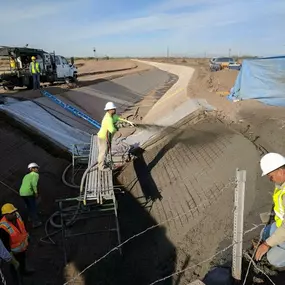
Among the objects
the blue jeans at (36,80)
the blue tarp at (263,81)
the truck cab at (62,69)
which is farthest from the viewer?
the truck cab at (62,69)

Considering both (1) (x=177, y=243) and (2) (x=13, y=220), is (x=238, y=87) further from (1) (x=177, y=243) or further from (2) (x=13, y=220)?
(2) (x=13, y=220)

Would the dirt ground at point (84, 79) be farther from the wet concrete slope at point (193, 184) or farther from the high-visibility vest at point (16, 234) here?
the high-visibility vest at point (16, 234)

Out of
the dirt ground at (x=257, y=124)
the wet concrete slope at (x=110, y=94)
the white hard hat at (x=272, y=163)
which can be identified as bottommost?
the wet concrete slope at (x=110, y=94)

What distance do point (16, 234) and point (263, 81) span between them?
1309 centimetres

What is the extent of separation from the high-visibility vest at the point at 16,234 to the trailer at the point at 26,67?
61.5ft

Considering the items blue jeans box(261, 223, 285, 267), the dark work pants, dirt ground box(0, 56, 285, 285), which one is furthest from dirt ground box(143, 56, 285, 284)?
the dark work pants

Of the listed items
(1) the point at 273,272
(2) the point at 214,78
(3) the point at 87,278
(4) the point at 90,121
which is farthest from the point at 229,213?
(2) the point at 214,78

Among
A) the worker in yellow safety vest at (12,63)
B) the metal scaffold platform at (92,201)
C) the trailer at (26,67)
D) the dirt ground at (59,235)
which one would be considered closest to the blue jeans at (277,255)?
the dirt ground at (59,235)

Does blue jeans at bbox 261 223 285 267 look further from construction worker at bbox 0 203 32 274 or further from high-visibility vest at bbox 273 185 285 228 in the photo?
construction worker at bbox 0 203 32 274

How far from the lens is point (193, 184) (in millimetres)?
9328

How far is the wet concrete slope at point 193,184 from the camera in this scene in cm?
713

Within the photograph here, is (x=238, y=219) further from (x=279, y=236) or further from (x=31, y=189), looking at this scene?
(x=31, y=189)

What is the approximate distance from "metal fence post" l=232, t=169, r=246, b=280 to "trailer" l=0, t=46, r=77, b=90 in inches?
847

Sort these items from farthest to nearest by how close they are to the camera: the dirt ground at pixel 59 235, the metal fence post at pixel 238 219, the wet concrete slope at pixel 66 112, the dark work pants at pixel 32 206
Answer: the wet concrete slope at pixel 66 112 < the dark work pants at pixel 32 206 < the dirt ground at pixel 59 235 < the metal fence post at pixel 238 219
